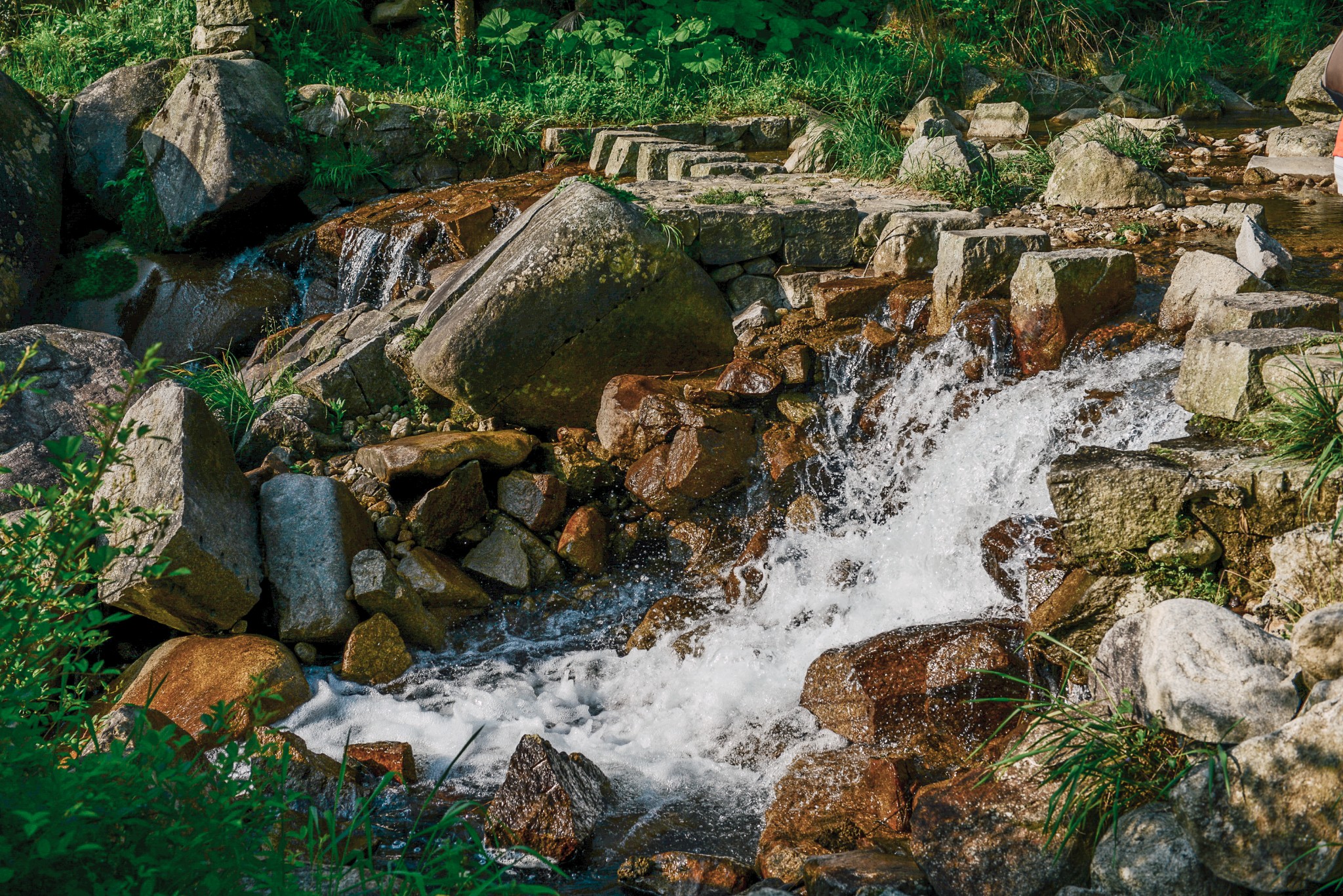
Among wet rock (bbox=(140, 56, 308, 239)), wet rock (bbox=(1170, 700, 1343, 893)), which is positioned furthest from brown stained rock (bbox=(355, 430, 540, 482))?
wet rock (bbox=(140, 56, 308, 239))

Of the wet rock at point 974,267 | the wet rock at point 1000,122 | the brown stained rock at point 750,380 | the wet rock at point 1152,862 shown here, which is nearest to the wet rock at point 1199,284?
the wet rock at point 974,267

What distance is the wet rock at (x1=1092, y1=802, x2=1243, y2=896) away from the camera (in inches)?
95.2

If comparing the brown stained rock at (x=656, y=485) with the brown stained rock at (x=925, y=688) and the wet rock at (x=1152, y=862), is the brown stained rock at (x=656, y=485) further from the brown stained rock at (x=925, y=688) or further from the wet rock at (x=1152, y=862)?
the wet rock at (x=1152, y=862)

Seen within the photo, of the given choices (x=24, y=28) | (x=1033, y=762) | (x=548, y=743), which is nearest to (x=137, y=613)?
(x=548, y=743)

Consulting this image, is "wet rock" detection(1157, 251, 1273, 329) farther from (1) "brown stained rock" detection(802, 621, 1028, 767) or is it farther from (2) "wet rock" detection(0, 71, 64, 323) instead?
(2) "wet rock" detection(0, 71, 64, 323)

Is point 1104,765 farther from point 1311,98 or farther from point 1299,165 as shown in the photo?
point 1311,98

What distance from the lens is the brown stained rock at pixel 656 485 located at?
5.14 metres

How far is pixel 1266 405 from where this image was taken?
3.74 meters

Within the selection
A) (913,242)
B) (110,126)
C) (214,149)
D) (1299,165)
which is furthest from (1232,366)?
(110,126)

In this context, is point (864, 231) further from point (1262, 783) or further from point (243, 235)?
point (243, 235)

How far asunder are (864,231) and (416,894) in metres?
4.90

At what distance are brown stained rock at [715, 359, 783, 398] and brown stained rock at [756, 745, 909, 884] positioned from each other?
226 cm

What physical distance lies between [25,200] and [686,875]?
7960 mm

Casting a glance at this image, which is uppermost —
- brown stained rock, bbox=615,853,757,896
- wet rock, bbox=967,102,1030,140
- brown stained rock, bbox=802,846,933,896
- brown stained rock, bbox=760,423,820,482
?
wet rock, bbox=967,102,1030,140
